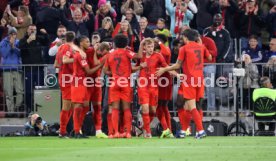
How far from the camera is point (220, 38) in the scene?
2997cm

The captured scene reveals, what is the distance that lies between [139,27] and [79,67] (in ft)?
17.6

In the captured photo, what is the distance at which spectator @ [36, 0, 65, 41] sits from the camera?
31.0m

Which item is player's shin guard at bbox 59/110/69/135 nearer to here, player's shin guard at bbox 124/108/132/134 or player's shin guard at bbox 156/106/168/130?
player's shin guard at bbox 124/108/132/134

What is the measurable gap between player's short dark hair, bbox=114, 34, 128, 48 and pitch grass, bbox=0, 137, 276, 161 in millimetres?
2395

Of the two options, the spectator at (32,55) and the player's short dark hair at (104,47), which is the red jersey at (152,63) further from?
the spectator at (32,55)

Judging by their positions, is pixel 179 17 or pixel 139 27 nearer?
pixel 139 27

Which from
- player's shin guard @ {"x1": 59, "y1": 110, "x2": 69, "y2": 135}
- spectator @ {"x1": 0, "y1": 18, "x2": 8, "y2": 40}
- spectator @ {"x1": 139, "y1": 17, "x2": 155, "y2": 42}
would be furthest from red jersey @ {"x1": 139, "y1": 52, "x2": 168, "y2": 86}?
spectator @ {"x1": 0, "y1": 18, "x2": 8, "y2": 40}

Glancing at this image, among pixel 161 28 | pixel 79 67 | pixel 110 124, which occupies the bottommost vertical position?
pixel 110 124

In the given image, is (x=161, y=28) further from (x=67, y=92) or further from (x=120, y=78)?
(x=120, y=78)

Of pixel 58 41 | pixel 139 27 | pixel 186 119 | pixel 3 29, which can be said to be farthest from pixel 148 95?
pixel 3 29

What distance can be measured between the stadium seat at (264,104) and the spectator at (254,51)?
2.03m

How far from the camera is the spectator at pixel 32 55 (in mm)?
29531

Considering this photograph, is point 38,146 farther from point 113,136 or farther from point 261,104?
point 261,104

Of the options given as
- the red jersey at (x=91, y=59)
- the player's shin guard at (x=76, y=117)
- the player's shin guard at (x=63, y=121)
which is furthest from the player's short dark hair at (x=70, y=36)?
the player's shin guard at (x=63, y=121)
